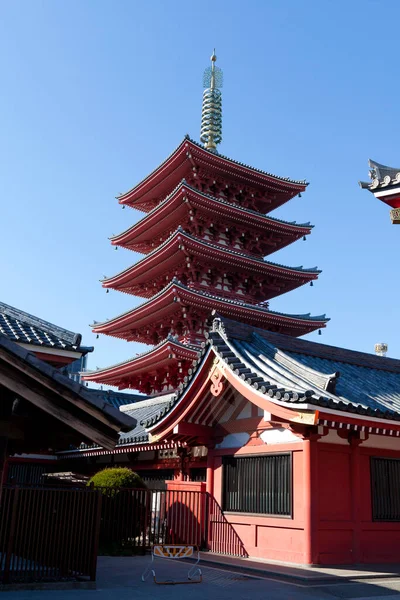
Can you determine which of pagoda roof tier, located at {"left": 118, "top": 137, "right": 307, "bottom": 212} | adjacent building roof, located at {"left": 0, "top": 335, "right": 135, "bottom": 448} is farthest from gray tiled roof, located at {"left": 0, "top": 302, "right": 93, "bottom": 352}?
pagoda roof tier, located at {"left": 118, "top": 137, "right": 307, "bottom": 212}

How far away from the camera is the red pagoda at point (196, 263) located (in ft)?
89.9

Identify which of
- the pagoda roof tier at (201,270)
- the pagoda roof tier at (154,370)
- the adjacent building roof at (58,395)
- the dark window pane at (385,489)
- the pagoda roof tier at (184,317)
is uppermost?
the pagoda roof tier at (201,270)

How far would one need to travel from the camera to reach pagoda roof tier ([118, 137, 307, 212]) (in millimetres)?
29312

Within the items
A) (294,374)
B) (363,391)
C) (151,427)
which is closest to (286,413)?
(294,374)

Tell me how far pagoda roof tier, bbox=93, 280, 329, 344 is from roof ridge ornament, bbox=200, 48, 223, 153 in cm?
→ 1234

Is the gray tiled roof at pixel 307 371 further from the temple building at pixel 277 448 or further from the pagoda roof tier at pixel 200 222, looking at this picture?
the pagoda roof tier at pixel 200 222

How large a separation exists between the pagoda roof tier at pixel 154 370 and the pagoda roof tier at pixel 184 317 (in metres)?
1.67

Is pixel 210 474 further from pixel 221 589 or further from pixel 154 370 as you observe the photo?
pixel 154 370

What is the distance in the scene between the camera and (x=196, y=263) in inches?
1128

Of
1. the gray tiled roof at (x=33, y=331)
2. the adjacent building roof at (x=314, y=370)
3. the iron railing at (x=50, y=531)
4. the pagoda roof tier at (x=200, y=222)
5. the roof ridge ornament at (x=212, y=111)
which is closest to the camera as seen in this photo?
the iron railing at (x=50, y=531)

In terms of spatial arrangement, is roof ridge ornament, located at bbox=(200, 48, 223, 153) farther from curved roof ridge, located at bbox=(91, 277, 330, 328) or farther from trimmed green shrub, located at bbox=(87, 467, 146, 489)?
trimmed green shrub, located at bbox=(87, 467, 146, 489)

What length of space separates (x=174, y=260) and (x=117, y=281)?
502cm

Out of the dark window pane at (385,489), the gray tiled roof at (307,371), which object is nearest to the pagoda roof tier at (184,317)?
the gray tiled roof at (307,371)

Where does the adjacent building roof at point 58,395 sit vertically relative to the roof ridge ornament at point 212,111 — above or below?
below
